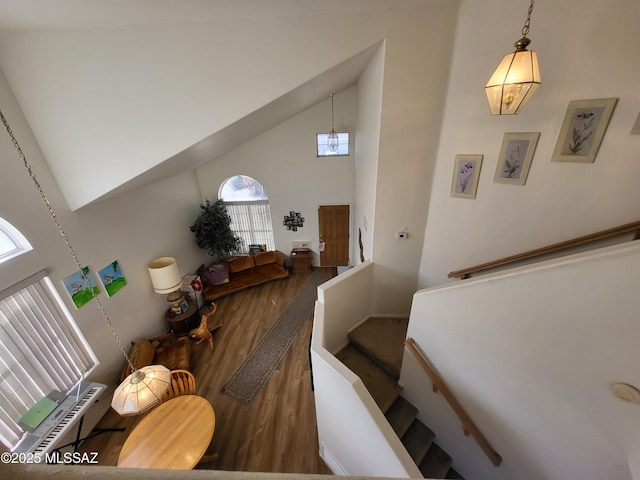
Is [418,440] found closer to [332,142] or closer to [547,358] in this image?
[547,358]

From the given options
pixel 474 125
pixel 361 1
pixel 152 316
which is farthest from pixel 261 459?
pixel 361 1

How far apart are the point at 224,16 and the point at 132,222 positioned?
3.53m

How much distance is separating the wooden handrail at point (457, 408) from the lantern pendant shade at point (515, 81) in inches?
95.2

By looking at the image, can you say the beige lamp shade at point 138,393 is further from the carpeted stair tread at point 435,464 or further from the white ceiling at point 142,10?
the white ceiling at point 142,10

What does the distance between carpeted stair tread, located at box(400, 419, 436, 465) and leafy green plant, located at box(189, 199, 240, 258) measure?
5.21m

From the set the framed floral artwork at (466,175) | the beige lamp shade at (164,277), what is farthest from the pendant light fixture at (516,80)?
the beige lamp shade at (164,277)

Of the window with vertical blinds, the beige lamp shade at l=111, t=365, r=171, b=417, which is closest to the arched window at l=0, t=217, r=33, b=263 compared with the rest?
the window with vertical blinds

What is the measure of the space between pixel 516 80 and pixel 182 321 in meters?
5.83

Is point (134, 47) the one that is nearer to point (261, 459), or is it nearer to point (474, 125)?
A: point (474, 125)

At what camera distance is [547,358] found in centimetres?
184

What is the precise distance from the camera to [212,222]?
6062 millimetres

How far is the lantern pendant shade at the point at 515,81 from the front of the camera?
1629 millimetres

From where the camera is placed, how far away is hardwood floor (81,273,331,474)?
3.25 m

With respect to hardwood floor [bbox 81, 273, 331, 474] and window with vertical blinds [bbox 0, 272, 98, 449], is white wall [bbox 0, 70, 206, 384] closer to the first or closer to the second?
window with vertical blinds [bbox 0, 272, 98, 449]
